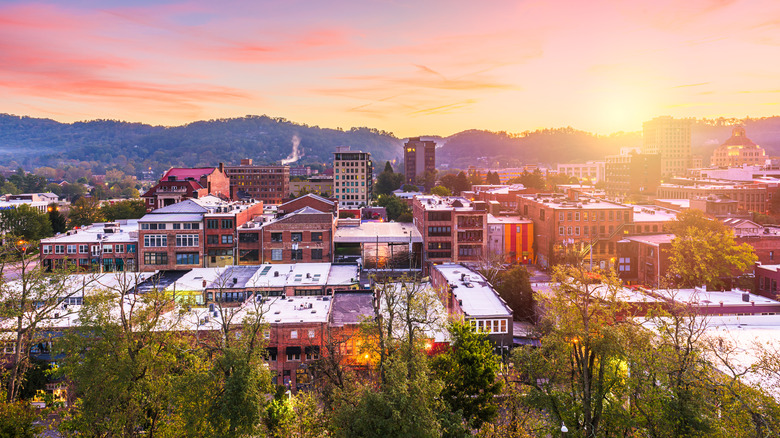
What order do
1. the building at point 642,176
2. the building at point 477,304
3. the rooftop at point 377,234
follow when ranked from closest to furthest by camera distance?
the building at point 477,304
the rooftop at point 377,234
the building at point 642,176

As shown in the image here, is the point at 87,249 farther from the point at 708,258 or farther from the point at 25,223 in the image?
the point at 708,258

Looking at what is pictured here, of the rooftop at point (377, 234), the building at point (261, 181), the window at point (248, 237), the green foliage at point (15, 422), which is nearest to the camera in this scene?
the green foliage at point (15, 422)

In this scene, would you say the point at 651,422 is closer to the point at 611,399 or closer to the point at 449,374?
the point at 611,399

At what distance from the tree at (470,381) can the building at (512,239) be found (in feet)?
135

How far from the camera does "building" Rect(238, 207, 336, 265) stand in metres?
56.2

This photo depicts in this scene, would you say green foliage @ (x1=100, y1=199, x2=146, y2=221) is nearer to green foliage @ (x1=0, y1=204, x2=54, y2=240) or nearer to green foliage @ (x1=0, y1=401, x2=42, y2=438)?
green foliage @ (x1=0, y1=204, x2=54, y2=240)

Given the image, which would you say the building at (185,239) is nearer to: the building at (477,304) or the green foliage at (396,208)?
the building at (477,304)

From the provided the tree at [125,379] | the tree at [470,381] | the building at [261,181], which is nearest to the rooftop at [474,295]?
the tree at [470,381]

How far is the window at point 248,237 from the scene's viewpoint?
5653 centimetres

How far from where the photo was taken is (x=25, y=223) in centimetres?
7238

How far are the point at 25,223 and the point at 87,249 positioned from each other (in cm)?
2551

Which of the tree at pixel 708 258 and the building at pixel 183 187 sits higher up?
the building at pixel 183 187

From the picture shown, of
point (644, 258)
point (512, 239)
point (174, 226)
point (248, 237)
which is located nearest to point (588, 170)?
point (512, 239)

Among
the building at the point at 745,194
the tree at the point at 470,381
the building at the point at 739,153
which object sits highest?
the building at the point at 739,153
